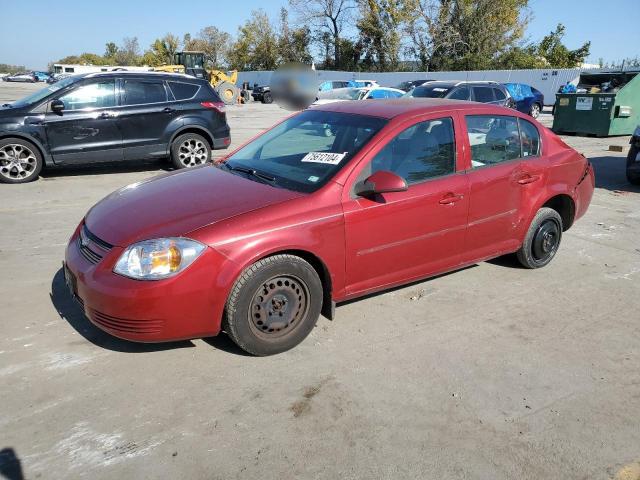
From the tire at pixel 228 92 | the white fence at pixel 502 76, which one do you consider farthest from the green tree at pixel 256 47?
the tire at pixel 228 92

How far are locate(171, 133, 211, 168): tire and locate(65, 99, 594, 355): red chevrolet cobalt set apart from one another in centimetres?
510

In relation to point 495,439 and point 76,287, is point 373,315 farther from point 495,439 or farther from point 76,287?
point 76,287

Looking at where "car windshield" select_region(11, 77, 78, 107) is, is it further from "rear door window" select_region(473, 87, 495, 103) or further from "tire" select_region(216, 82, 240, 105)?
"tire" select_region(216, 82, 240, 105)

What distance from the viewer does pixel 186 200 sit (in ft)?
11.7

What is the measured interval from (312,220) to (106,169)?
24.8 ft

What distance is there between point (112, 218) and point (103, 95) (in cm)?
604

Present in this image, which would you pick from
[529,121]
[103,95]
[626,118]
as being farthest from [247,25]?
[529,121]

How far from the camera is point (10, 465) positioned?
247 cm

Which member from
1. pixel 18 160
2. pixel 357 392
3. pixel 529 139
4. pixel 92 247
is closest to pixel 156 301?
pixel 92 247

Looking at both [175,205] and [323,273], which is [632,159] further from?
[175,205]

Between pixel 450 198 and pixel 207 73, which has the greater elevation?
pixel 207 73

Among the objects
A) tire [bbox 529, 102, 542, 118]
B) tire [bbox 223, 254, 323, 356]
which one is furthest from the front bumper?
tire [bbox 529, 102, 542, 118]

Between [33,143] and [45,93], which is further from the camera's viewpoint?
[45,93]

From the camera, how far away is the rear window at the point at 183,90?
938 cm
